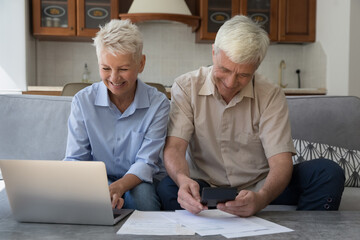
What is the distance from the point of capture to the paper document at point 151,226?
1.24 meters

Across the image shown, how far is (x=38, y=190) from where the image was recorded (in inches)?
51.9

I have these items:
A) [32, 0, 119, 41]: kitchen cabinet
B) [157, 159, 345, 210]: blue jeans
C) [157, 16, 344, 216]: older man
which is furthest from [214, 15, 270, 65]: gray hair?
[32, 0, 119, 41]: kitchen cabinet

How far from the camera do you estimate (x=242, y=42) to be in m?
1.78

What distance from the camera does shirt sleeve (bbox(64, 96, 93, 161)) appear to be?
74.1 inches

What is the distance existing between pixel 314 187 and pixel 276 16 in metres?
3.72

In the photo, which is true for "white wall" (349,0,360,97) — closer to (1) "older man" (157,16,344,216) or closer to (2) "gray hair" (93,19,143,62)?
(1) "older man" (157,16,344,216)

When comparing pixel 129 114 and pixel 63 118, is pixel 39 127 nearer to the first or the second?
A: pixel 63 118

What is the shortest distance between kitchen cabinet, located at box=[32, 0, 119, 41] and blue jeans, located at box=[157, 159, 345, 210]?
3.37m

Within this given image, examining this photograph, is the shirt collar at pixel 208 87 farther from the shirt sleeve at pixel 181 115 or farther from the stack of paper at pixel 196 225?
the stack of paper at pixel 196 225

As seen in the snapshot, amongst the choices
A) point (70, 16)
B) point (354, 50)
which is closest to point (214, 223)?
point (354, 50)

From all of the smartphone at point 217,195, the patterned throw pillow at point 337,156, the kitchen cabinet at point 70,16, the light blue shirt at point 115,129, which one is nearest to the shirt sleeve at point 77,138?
the light blue shirt at point 115,129

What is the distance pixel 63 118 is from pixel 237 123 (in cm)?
89

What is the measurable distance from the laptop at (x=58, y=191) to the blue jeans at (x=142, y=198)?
0.37 m

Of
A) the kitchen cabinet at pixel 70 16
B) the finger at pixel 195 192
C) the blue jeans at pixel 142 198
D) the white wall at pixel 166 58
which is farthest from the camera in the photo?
the white wall at pixel 166 58
